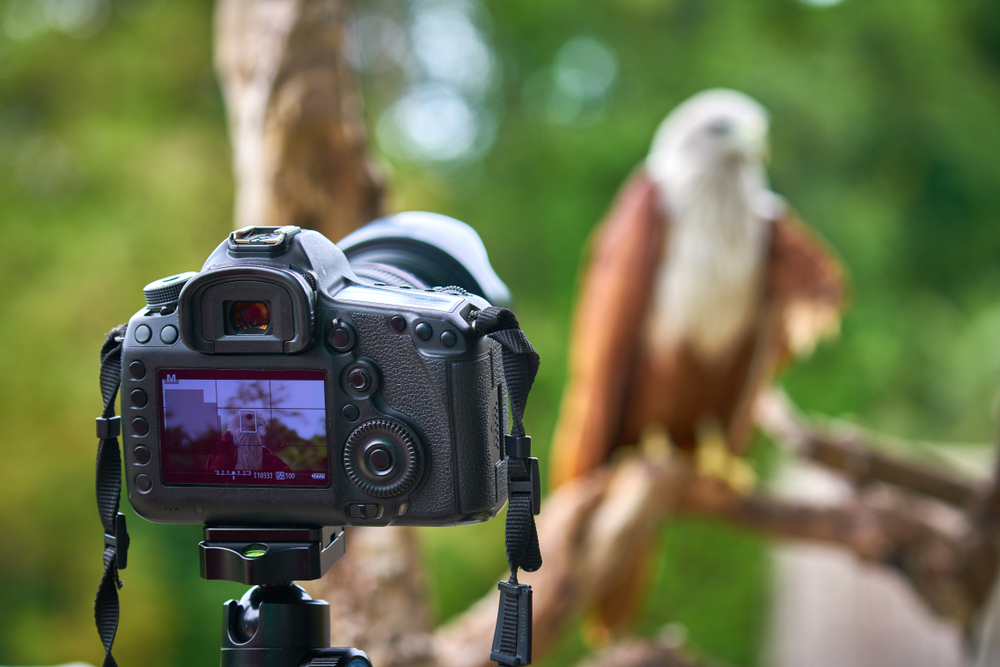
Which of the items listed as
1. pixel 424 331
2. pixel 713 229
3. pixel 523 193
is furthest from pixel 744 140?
pixel 523 193

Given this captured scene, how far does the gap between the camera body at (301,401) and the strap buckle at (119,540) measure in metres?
0.04

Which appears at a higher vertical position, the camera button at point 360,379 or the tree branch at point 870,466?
the camera button at point 360,379

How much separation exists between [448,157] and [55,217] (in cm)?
185

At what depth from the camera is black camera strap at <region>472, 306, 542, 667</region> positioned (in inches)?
21.0

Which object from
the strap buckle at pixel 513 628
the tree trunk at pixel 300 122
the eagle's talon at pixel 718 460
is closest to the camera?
the strap buckle at pixel 513 628

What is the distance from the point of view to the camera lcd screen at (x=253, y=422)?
563mm

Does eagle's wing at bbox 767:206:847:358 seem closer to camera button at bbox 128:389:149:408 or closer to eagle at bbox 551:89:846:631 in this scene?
eagle at bbox 551:89:846:631

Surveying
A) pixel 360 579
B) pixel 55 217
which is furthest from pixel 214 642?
pixel 360 579

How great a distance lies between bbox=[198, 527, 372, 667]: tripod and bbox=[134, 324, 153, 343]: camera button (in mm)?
146

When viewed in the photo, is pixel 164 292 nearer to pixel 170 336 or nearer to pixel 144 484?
pixel 170 336

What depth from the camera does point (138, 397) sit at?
1.88 ft

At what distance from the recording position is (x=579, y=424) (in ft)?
6.97

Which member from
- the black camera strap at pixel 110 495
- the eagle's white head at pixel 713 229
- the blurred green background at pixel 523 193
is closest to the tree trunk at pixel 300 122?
the black camera strap at pixel 110 495

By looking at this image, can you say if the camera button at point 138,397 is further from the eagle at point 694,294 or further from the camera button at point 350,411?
the eagle at point 694,294
